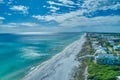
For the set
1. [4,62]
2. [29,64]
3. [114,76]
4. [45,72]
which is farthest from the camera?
[4,62]

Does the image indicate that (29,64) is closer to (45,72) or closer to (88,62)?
(45,72)

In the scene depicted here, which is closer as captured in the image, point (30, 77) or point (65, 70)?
point (30, 77)

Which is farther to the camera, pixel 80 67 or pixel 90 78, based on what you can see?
pixel 80 67

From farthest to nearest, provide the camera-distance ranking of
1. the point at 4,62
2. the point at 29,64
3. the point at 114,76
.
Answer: the point at 4,62 → the point at 29,64 → the point at 114,76

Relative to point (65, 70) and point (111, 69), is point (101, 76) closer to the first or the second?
point (111, 69)

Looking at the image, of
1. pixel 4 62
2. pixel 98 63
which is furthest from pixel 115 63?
pixel 4 62

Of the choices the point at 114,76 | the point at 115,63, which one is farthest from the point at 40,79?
the point at 115,63

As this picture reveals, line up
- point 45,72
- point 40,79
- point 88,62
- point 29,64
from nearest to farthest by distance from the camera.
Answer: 1. point 40,79
2. point 45,72
3. point 88,62
4. point 29,64

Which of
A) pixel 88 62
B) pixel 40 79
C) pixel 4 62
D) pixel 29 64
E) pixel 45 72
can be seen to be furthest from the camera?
pixel 4 62
